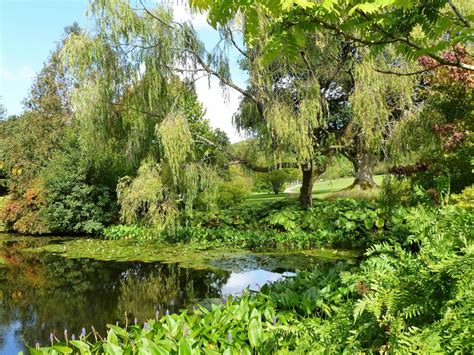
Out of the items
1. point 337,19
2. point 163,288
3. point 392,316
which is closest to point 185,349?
point 392,316

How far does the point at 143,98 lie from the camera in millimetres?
11477

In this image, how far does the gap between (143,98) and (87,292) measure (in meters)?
5.47

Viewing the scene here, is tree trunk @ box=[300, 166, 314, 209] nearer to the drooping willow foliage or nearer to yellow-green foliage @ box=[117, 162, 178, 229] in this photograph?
the drooping willow foliage

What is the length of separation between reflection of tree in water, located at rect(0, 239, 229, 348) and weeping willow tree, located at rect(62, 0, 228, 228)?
208 cm

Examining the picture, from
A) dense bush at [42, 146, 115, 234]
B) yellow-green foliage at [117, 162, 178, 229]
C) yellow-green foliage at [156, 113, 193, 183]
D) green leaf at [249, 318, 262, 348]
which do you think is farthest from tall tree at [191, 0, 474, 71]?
dense bush at [42, 146, 115, 234]

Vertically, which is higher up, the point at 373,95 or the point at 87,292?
the point at 373,95

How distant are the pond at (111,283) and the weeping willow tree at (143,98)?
5.59ft

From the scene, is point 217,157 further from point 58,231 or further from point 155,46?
point 58,231

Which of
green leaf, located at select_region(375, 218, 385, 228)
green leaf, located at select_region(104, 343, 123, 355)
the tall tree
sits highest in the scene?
the tall tree

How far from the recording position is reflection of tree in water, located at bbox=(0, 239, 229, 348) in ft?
21.6

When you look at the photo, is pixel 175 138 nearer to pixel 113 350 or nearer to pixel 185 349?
pixel 113 350

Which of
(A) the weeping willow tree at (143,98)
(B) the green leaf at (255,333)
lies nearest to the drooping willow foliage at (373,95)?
(A) the weeping willow tree at (143,98)

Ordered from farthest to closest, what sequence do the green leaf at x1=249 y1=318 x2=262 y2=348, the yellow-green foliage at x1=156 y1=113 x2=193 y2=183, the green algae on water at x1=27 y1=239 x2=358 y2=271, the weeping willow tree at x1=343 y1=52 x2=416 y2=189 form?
the yellow-green foliage at x1=156 y1=113 x2=193 y2=183 < the weeping willow tree at x1=343 y1=52 x2=416 y2=189 < the green algae on water at x1=27 y1=239 x2=358 y2=271 < the green leaf at x1=249 y1=318 x2=262 y2=348

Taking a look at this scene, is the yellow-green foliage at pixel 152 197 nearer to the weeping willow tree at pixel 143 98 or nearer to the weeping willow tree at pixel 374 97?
the weeping willow tree at pixel 143 98
